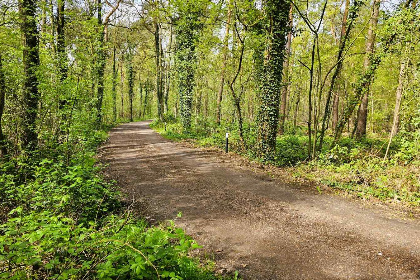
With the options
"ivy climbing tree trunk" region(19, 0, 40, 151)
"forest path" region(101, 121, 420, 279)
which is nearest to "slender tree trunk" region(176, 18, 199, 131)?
"forest path" region(101, 121, 420, 279)

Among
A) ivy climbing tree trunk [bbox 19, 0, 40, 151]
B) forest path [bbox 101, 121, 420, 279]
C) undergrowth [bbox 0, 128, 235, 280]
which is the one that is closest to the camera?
undergrowth [bbox 0, 128, 235, 280]

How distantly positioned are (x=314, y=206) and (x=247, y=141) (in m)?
6.75

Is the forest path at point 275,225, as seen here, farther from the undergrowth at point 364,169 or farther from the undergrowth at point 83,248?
the undergrowth at point 364,169

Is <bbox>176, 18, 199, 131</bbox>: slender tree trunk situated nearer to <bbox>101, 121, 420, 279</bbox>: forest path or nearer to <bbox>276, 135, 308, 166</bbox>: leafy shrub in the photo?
<bbox>276, 135, 308, 166</bbox>: leafy shrub

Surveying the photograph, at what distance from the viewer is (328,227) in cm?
515

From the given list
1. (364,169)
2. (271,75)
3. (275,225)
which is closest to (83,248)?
(275,225)

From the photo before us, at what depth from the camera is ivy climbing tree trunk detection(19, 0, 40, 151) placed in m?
7.14

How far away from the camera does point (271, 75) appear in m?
10.5

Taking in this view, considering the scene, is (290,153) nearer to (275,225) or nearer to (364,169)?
(364,169)

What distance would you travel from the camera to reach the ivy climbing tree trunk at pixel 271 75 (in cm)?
1006

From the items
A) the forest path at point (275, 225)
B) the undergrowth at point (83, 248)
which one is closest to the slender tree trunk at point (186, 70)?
the forest path at point (275, 225)

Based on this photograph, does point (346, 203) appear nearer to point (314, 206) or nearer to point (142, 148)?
point (314, 206)

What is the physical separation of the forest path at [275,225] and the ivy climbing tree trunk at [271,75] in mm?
2143

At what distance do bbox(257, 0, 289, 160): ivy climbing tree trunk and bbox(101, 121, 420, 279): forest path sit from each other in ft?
7.03
